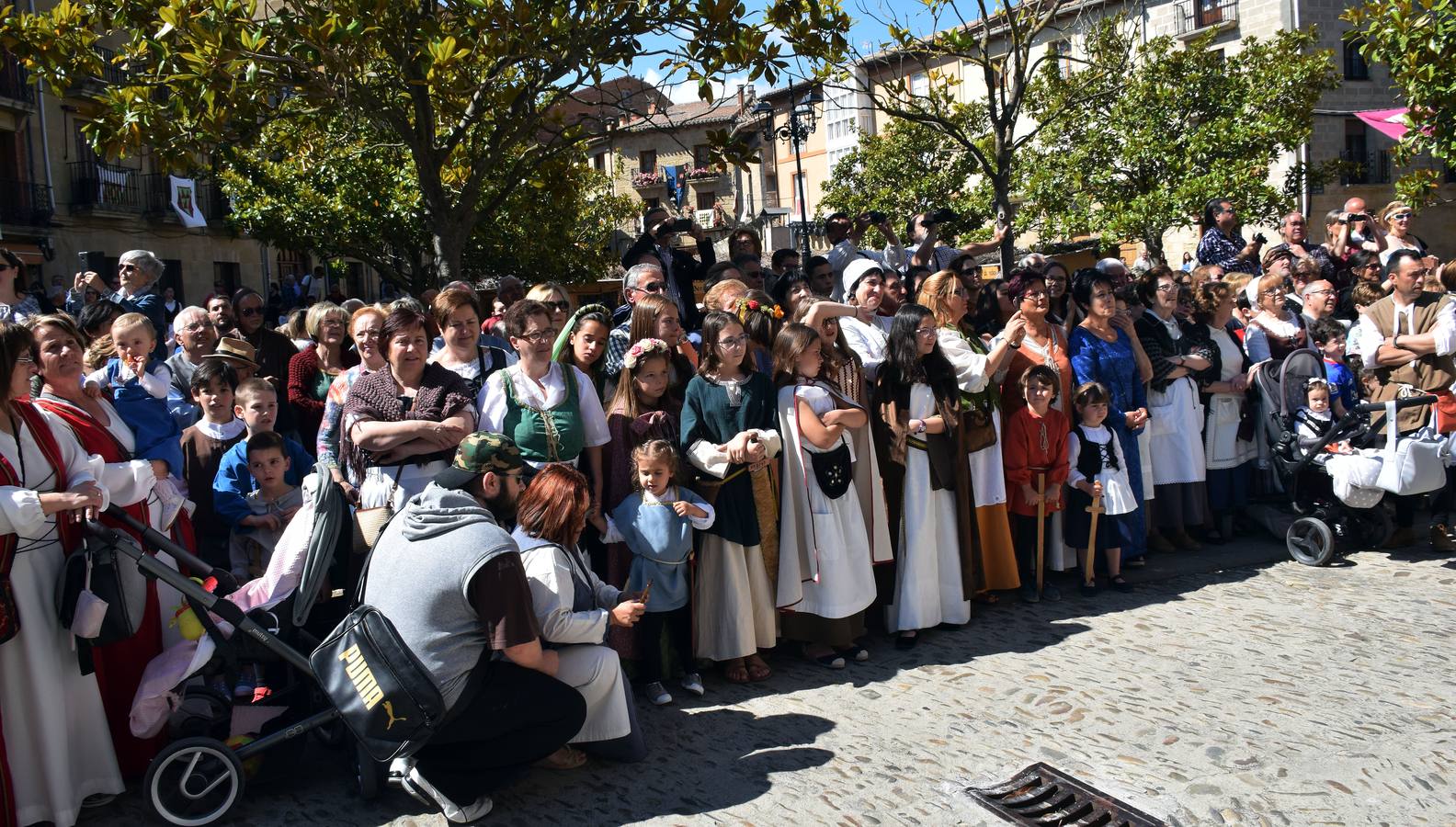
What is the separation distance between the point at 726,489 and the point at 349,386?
192 centimetres

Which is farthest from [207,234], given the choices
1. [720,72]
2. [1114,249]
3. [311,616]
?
[311,616]

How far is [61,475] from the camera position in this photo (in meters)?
4.31

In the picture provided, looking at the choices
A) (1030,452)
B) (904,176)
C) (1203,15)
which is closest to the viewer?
(1030,452)

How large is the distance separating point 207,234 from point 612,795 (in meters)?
31.5

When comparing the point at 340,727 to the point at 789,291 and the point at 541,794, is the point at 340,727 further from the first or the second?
the point at 789,291

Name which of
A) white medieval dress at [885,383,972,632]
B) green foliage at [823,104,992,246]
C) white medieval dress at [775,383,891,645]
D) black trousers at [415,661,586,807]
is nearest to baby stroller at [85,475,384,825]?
black trousers at [415,661,586,807]

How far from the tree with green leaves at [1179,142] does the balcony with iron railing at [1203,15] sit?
6140mm

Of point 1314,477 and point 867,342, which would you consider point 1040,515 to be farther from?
point 1314,477

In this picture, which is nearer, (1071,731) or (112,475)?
(112,475)

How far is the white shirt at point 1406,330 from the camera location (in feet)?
25.0

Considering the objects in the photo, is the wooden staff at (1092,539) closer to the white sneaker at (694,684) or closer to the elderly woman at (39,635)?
the white sneaker at (694,684)

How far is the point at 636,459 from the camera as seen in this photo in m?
5.53

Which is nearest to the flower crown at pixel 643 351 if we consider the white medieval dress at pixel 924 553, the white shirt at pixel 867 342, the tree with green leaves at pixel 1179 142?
the white shirt at pixel 867 342

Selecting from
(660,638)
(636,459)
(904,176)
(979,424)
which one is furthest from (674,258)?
(904,176)
